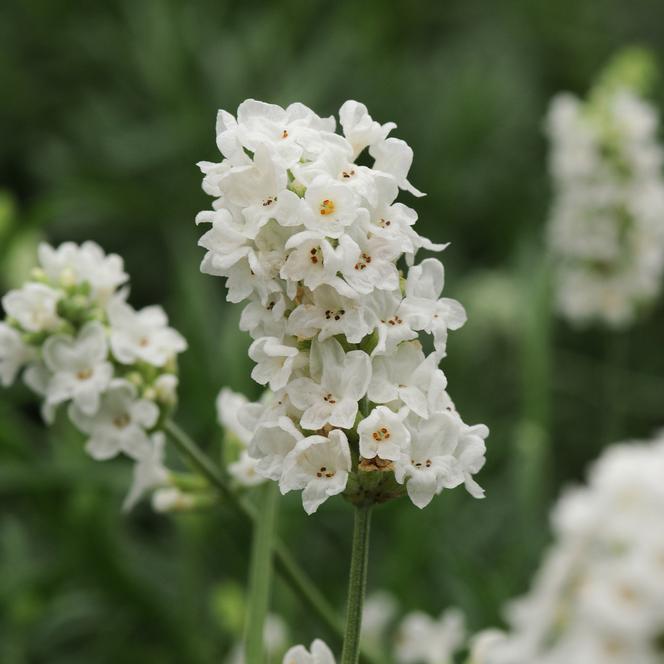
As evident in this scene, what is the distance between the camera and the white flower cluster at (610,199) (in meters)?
2.22

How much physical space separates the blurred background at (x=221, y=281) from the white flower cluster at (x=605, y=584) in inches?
16.8

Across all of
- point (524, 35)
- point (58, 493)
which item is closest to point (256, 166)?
point (58, 493)

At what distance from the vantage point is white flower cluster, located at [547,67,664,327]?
7.27ft

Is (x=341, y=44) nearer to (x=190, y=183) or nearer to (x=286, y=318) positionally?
(x=190, y=183)

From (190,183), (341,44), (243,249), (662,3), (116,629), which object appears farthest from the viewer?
(662,3)

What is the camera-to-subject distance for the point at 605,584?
3.47 feet

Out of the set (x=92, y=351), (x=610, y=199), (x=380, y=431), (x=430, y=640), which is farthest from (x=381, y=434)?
(x=610, y=199)

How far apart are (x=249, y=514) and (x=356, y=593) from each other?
34 centimetres

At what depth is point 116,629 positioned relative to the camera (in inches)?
77.0

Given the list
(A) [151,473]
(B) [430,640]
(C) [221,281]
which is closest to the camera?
(A) [151,473]

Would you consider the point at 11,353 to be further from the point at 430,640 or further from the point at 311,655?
the point at 430,640

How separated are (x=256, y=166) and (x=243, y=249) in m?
0.06

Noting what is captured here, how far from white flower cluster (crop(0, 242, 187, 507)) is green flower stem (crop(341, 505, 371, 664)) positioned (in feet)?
0.98

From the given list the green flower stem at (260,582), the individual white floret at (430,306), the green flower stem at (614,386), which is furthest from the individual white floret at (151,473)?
the green flower stem at (614,386)
